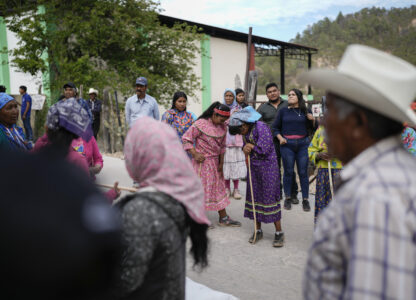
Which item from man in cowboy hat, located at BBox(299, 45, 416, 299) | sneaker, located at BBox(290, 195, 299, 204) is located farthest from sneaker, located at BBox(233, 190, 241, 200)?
man in cowboy hat, located at BBox(299, 45, 416, 299)

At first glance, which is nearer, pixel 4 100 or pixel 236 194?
pixel 4 100

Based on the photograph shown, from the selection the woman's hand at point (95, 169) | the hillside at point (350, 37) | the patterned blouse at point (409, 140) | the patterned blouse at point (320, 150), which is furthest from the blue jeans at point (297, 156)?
the hillside at point (350, 37)

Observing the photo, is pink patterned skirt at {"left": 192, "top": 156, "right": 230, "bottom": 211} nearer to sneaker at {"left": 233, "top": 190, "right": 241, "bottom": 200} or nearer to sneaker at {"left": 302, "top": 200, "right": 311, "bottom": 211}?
sneaker at {"left": 302, "top": 200, "right": 311, "bottom": 211}

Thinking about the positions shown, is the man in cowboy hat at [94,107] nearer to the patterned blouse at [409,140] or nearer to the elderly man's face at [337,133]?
the patterned blouse at [409,140]

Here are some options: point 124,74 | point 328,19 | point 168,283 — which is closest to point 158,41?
point 124,74

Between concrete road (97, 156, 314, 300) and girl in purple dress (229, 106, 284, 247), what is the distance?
24 cm

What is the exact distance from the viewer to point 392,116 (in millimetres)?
1150

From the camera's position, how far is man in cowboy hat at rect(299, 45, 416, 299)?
1.00 meters

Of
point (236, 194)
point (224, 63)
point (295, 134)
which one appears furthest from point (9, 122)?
point (224, 63)

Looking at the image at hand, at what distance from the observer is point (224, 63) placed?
2361cm

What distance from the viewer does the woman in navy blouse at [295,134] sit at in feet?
19.4

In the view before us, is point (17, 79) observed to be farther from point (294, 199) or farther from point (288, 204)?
point (288, 204)

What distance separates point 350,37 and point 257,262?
3026 inches

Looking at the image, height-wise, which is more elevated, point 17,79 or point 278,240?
point 17,79
